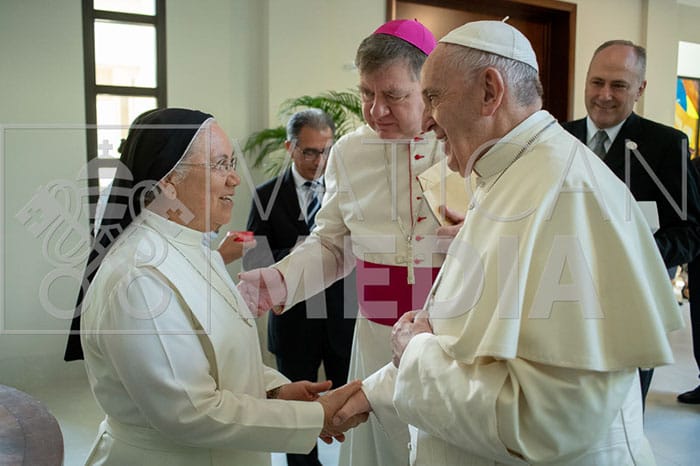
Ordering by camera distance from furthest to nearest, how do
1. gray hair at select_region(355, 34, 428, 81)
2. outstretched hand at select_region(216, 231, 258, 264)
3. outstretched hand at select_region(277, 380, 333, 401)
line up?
outstretched hand at select_region(216, 231, 258, 264)
gray hair at select_region(355, 34, 428, 81)
outstretched hand at select_region(277, 380, 333, 401)

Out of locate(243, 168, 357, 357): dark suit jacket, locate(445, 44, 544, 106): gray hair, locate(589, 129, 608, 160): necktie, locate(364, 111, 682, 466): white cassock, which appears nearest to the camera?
locate(364, 111, 682, 466): white cassock

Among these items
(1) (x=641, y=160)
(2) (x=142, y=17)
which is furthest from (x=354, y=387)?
(2) (x=142, y=17)

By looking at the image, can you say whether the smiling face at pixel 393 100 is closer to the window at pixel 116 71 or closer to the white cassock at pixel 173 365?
the white cassock at pixel 173 365

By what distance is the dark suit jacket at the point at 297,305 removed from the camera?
366cm

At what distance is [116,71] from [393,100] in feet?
12.8

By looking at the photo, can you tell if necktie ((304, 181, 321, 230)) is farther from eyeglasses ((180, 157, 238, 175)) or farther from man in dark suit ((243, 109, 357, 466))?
eyeglasses ((180, 157, 238, 175))

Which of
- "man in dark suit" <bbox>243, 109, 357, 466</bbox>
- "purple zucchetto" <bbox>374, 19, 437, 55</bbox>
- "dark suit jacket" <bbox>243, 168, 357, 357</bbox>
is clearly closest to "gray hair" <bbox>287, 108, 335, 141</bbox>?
"man in dark suit" <bbox>243, 109, 357, 466</bbox>

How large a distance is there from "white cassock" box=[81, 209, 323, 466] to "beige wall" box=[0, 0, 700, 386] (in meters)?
3.82

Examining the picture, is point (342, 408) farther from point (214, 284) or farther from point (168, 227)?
point (168, 227)

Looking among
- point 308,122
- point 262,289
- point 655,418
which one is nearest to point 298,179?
point 308,122

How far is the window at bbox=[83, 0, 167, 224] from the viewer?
201 inches

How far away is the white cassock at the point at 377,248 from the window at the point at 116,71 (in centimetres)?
330

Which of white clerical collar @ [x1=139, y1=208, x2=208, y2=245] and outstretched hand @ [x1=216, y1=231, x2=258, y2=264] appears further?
outstretched hand @ [x1=216, y1=231, x2=258, y2=264]

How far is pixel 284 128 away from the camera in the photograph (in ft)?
16.7
